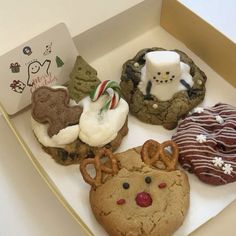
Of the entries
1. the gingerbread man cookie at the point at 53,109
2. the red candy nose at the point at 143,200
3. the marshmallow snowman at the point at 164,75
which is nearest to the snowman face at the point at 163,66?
the marshmallow snowman at the point at 164,75

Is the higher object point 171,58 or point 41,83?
point 41,83

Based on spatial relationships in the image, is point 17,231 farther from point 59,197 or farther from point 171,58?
point 171,58

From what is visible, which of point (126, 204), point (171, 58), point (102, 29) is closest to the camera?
point (126, 204)

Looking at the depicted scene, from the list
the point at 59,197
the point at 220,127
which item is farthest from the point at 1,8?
the point at 220,127

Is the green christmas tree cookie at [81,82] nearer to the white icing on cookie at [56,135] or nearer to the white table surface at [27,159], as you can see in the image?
the white icing on cookie at [56,135]

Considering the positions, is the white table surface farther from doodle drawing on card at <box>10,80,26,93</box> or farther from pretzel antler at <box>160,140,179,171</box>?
pretzel antler at <box>160,140,179,171</box>

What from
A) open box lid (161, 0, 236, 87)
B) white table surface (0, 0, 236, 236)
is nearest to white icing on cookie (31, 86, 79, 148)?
white table surface (0, 0, 236, 236)

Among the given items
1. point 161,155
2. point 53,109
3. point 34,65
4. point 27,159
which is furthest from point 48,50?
point 161,155
